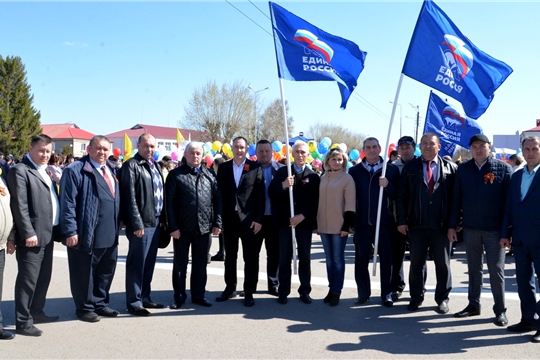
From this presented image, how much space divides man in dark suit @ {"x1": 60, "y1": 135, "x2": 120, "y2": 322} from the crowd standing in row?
0.5 inches

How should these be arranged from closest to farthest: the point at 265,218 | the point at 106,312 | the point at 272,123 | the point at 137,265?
the point at 106,312 < the point at 137,265 < the point at 265,218 < the point at 272,123

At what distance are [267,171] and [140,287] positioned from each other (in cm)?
233

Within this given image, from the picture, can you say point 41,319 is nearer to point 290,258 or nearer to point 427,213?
point 290,258

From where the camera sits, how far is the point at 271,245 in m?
6.75

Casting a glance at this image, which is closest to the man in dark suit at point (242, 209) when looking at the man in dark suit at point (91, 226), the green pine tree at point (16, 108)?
the man in dark suit at point (91, 226)

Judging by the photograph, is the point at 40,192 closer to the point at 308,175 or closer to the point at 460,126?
the point at 308,175

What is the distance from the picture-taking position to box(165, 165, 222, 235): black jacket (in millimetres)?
6027

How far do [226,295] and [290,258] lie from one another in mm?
1041

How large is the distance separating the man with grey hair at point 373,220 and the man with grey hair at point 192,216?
6.34 ft

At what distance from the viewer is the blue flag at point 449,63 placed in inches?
250

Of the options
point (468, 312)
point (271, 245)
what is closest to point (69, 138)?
point (271, 245)

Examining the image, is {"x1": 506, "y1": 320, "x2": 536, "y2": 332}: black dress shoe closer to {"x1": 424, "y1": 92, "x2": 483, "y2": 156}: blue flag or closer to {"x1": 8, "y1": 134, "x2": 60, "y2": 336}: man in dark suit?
{"x1": 8, "y1": 134, "x2": 60, "y2": 336}: man in dark suit

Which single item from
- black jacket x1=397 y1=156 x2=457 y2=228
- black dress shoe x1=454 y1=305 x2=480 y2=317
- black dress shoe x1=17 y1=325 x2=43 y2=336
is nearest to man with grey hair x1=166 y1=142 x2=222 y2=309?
black dress shoe x1=17 y1=325 x2=43 y2=336

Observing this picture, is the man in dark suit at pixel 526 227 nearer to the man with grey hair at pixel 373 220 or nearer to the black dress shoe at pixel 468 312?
the black dress shoe at pixel 468 312
